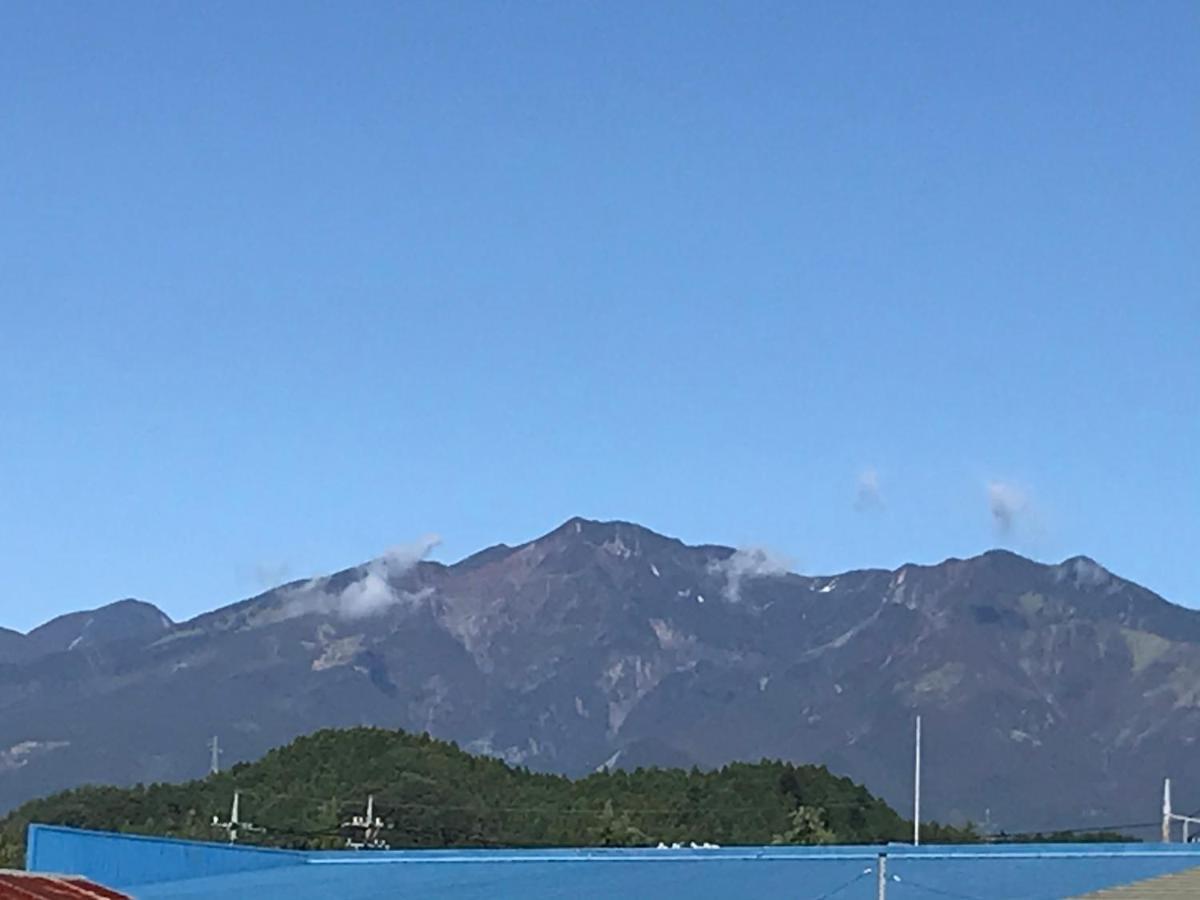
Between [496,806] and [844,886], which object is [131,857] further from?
[496,806]

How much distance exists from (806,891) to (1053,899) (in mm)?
4716

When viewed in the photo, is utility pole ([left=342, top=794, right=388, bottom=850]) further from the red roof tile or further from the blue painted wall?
the red roof tile

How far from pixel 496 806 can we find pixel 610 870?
105102 millimetres

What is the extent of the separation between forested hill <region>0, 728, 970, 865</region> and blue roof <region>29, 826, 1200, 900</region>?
73.2m

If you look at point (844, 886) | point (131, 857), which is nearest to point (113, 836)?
point (131, 857)

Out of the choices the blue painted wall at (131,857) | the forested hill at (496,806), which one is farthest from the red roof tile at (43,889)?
the forested hill at (496,806)

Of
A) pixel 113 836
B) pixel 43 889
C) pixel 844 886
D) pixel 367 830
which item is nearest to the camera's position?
pixel 43 889

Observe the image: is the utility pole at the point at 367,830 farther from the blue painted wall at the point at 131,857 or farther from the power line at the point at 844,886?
the power line at the point at 844,886

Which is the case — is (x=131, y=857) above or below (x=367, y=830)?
below

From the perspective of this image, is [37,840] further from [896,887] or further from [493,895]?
[896,887]

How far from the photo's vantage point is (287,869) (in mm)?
57031

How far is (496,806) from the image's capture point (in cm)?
15488

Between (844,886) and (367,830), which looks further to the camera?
(367,830)

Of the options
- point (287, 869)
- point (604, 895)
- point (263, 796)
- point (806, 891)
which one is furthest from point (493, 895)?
point (263, 796)
